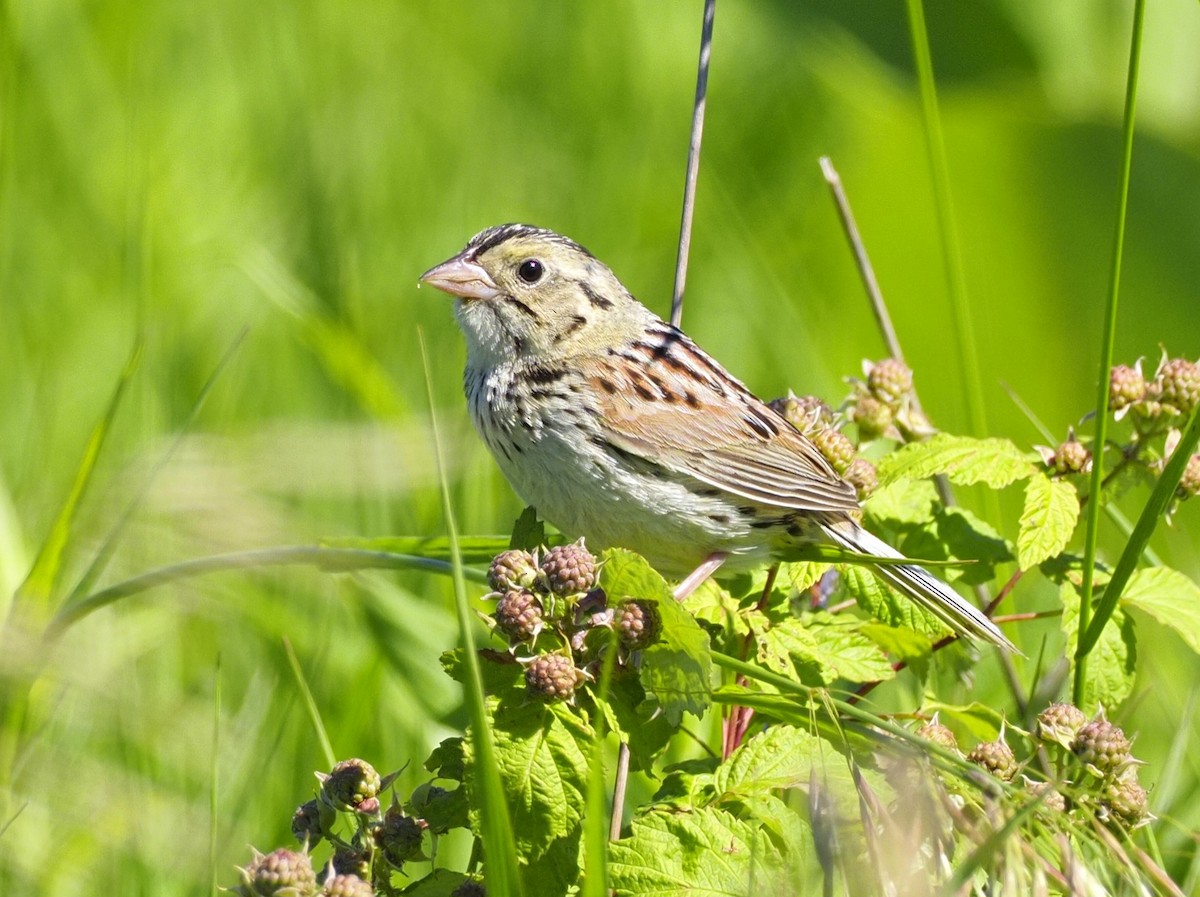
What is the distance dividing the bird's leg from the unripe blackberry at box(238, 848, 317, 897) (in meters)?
0.85

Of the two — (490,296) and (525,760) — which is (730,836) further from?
(490,296)

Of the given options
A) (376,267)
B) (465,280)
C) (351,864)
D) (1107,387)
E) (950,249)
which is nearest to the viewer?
(351,864)

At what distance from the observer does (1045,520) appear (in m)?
2.33

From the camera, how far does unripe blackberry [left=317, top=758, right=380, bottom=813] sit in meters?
1.83

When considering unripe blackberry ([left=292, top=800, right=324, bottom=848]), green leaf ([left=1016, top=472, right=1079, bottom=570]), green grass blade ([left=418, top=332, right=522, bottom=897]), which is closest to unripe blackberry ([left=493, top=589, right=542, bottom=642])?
green grass blade ([left=418, top=332, right=522, bottom=897])

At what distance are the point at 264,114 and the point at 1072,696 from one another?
3852 millimetres

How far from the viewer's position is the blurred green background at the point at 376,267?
2492 mm

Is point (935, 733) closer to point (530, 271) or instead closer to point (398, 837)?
point (398, 837)

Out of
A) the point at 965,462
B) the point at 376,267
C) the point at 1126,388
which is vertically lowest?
the point at 965,462

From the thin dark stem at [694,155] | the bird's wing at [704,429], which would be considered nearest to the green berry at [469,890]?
the bird's wing at [704,429]

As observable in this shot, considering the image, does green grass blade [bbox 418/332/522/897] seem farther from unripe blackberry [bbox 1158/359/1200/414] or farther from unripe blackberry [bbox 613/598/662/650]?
unripe blackberry [bbox 1158/359/1200/414]

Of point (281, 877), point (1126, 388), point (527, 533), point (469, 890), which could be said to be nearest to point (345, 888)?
point (281, 877)

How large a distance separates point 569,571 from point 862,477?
31.3 inches

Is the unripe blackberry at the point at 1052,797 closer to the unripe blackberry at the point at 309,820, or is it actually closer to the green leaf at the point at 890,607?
the green leaf at the point at 890,607
